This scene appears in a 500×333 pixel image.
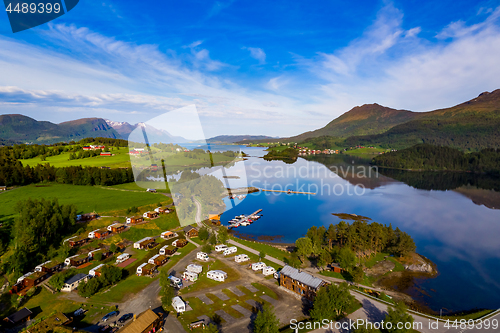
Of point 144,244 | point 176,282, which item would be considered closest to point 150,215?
point 144,244

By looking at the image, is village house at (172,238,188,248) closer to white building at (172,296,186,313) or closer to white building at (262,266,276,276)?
white building at (262,266,276,276)

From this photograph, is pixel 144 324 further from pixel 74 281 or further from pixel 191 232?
pixel 191 232

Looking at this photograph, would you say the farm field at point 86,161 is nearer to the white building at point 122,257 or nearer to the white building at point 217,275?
the white building at point 122,257

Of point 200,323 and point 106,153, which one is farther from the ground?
point 106,153

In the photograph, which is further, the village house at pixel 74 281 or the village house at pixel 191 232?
the village house at pixel 191 232

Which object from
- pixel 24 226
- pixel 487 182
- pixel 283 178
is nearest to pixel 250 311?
pixel 24 226

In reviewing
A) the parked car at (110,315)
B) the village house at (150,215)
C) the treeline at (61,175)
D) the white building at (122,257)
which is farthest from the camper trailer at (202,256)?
the treeline at (61,175)

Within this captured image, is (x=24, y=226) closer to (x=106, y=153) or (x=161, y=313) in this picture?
(x=161, y=313)
